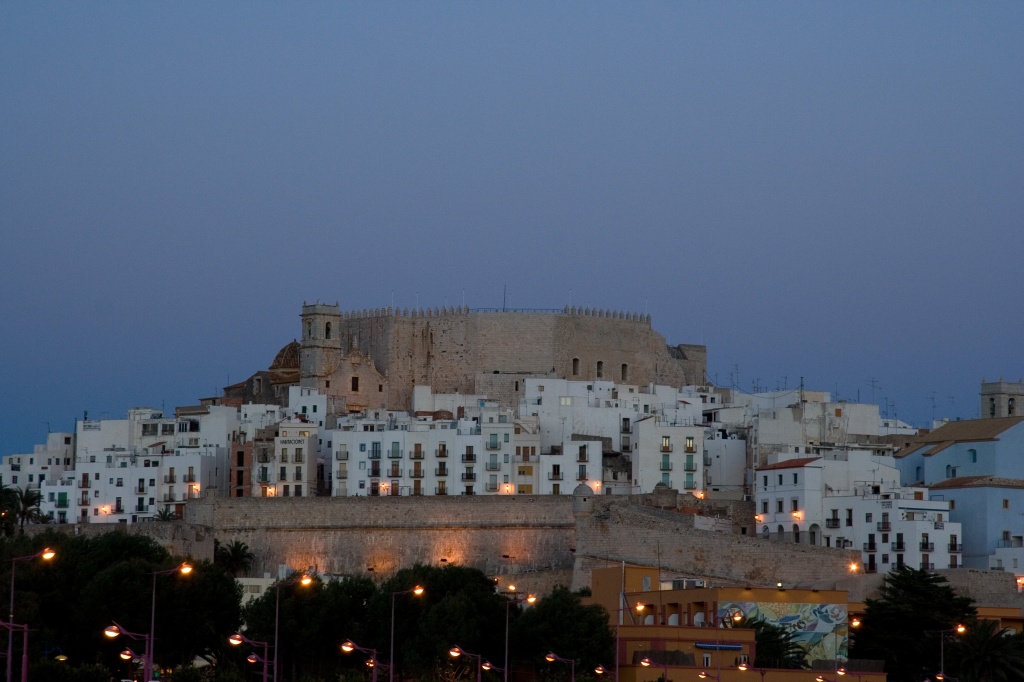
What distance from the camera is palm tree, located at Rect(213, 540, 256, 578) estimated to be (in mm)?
74625

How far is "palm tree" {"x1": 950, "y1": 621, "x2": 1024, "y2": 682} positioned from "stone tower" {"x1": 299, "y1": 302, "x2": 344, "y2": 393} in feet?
104

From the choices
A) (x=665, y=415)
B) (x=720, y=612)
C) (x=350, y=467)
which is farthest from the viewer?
(x=665, y=415)

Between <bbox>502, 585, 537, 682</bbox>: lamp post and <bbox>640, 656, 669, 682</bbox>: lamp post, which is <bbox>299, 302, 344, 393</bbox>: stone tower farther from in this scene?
<bbox>640, 656, 669, 682</bbox>: lamp post

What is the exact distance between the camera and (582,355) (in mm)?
87938

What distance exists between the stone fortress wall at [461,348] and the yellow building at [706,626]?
2109 cm

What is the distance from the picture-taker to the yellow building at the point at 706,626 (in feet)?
188

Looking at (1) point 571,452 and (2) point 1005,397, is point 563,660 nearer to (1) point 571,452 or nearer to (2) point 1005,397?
(1) point 571,452

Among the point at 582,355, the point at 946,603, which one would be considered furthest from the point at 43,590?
the point at 582,355

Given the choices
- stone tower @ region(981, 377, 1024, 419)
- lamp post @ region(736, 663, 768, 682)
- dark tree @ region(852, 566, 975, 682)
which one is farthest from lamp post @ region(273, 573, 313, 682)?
stone tower @ region(981, 377, 1024, 419)

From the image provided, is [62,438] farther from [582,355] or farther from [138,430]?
[582,355]

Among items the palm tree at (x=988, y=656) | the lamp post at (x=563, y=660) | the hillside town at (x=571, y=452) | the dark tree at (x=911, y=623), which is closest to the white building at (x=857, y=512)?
the hillside town at (x=571, y=452)

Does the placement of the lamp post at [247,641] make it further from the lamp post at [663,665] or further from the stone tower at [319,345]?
the stone tower at [319,345]

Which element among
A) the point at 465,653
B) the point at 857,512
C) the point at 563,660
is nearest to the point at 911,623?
the point at 857,512

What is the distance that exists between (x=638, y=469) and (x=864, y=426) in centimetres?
1061
